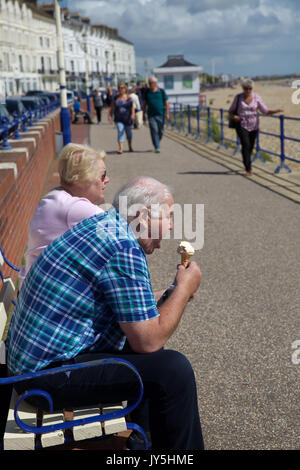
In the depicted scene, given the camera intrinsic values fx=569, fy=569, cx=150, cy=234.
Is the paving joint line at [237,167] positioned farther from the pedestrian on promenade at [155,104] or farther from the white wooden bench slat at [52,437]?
the white wooden bench slat at [52,437]

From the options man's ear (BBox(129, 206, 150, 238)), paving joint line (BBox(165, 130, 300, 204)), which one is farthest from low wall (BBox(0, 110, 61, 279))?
paving joint line (BBox(165, 130, 300, 204))

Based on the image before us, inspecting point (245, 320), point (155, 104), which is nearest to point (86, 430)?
point (245, 320)

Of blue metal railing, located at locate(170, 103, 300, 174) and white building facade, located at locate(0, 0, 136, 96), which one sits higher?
white building facade, located at locate(0, 0, 136, 96)

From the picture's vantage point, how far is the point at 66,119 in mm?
15398

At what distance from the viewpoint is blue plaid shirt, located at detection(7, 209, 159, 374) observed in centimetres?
198

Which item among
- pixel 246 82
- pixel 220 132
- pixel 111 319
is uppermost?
pixel 246 82

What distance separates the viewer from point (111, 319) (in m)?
2.14

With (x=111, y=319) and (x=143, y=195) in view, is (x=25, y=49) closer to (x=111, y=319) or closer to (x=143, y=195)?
(x=143, y=195)

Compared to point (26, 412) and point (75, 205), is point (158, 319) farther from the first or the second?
point (75, 205)

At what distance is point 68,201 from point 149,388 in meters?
1.11

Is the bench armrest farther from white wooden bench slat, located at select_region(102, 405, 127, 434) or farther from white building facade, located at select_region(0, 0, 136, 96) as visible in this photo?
white building facade, located at select_region(0, 0, 136, 96)

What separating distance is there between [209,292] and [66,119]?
1149 centimetres

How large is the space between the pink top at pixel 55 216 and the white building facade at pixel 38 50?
49164 millimetres
